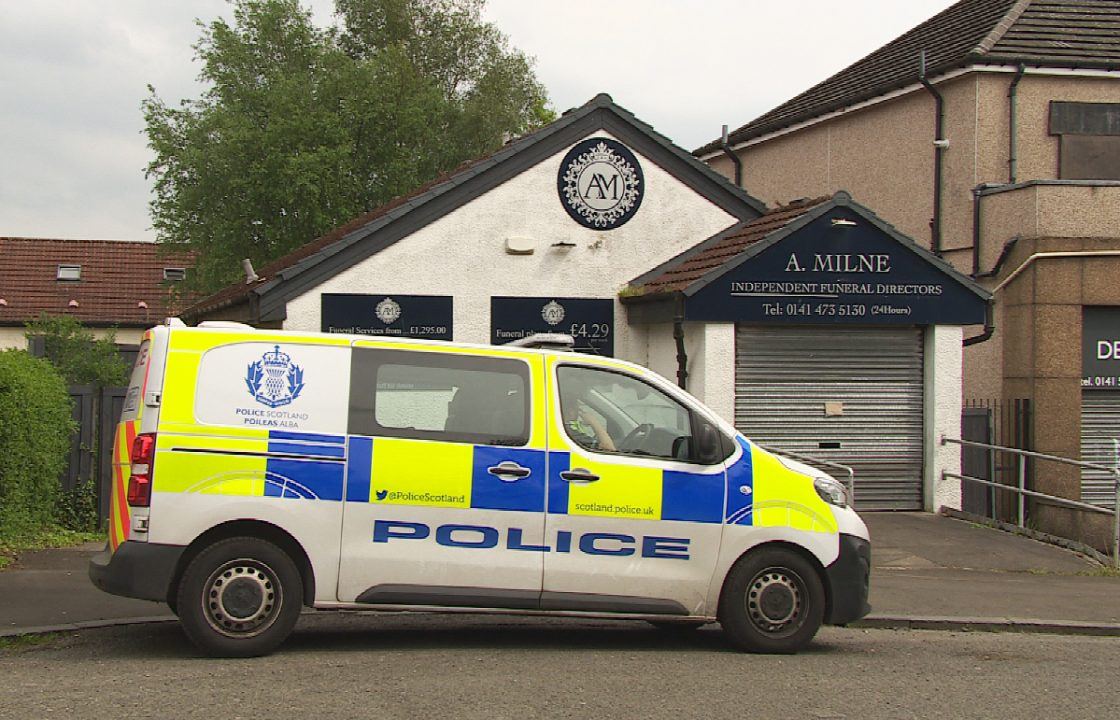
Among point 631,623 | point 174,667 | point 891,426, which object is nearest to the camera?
point 174,667

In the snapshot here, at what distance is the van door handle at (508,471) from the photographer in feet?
25.9

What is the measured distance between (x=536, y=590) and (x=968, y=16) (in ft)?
62.4

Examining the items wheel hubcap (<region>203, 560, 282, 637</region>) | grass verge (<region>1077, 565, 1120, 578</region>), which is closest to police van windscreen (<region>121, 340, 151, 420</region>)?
wheel hubcap (<region>203, 560, 282, 637</region>)

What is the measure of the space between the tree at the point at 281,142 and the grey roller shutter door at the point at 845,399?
18.5 metres

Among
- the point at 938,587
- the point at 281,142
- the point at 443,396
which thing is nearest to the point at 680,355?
the point at 938,587

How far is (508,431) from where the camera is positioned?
8.00 meters

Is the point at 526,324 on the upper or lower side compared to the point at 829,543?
upper

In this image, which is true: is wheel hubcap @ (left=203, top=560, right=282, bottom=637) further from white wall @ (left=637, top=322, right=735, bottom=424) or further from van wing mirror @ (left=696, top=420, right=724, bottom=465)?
white wall @ (left=637, top=322, right=735, bottom=424)

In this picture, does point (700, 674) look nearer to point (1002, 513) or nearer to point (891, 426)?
point (891, 426)

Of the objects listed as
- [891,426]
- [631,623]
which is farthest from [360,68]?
[631,623]

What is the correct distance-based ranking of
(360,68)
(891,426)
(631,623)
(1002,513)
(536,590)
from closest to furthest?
(536,590) → (631,623) → (891,426) → (1002,513) → (360,68)

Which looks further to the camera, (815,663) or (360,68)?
(360,68)

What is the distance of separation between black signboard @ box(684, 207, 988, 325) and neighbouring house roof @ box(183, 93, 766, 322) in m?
2.12

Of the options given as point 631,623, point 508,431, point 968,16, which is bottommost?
point 631,623
